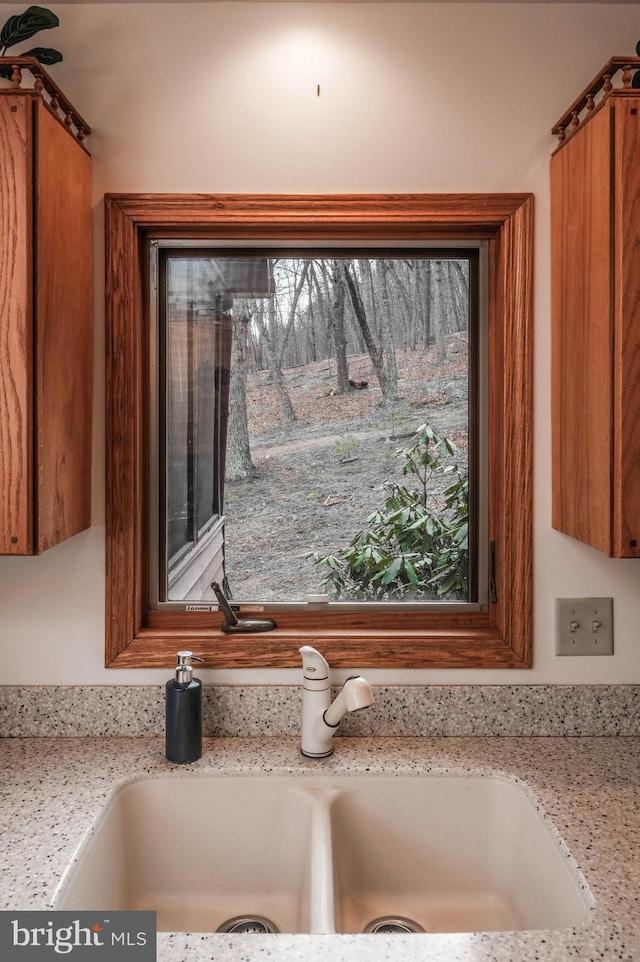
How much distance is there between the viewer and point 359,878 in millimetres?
1298

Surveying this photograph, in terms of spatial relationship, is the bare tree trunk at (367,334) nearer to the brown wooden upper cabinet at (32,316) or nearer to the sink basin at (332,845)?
the brown wooden upper cabinet at (32,316)

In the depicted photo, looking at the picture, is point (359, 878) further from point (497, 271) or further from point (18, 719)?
point (497, 271)

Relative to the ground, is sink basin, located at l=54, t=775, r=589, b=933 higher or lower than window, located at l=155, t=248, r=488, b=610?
lower

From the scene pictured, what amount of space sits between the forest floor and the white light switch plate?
1.32 feet

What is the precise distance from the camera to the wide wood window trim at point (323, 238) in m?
1.42

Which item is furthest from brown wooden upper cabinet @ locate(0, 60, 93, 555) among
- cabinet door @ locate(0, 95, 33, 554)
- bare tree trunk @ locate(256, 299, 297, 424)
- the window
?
bare tree trunk @ locate(256, 299, 297, 424)

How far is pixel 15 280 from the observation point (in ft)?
3.77

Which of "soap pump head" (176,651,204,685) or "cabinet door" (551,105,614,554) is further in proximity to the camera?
"soap pump head" (176,651,204,685)

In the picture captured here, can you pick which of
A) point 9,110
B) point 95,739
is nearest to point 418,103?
point 9,110

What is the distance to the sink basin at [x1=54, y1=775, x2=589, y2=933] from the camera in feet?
Result: 4.13

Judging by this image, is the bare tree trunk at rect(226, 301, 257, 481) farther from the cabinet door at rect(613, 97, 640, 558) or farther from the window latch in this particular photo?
the cabinet door at rect(613, 97, 640, 558)

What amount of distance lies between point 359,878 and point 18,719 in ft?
2.52

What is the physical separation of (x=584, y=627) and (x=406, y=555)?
407 millimetres

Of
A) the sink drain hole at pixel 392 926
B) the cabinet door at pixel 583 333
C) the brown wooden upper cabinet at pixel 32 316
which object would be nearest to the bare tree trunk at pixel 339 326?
the cabinet door at pixel 583 333
